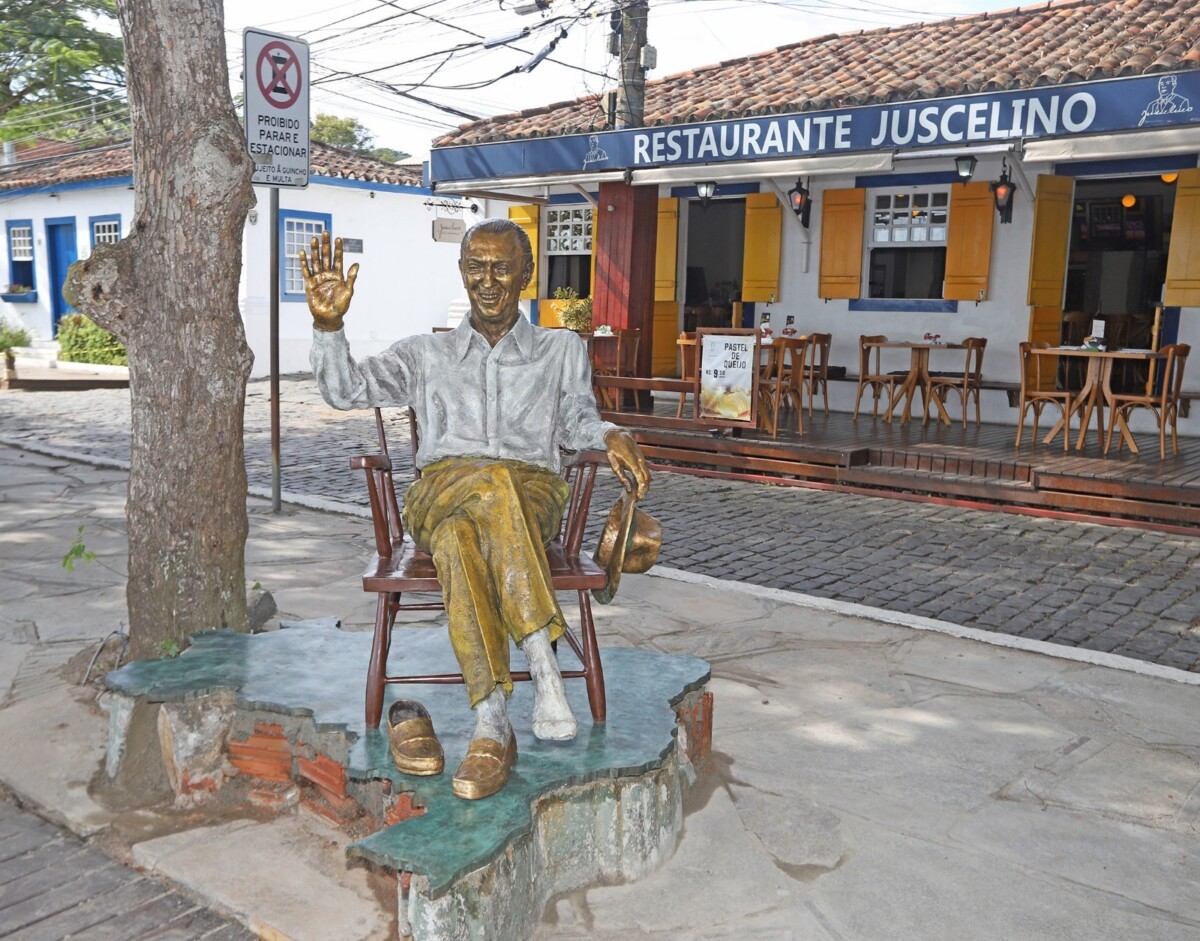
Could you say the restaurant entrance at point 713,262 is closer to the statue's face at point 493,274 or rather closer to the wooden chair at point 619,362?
the wooden chair at point 619,362

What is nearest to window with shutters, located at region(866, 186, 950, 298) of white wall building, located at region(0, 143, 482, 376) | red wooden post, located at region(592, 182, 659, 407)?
red wooden post, located at region(592, 182, 659, 407)

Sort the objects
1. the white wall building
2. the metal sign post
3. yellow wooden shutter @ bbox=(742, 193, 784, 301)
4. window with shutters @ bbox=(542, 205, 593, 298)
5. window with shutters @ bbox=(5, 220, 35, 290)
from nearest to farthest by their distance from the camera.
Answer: the metal sign post, yellow wooden shutter @ bbox=(742, 193, 784, 301), window with shutters @ bbox=(542, 205, 593, 298), the white wall building, window with shutters @ bbox=(5, 220, 35, 290)

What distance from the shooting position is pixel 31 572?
18.6ft

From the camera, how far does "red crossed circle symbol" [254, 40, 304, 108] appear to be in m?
6.14

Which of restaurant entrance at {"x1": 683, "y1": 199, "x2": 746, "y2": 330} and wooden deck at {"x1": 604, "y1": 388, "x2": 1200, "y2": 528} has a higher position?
restaurant entrance at {"x1": 683, "y1": 199, "x2": 746, "y2": 330}

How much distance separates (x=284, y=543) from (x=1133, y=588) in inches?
185

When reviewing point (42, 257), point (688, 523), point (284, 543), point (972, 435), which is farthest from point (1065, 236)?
point (42, 257)

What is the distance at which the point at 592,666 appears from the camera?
319 cm

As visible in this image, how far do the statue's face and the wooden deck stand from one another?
5.65 metres

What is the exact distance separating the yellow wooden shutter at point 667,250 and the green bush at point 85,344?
10.8 meters

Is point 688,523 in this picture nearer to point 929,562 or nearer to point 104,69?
point 929,562

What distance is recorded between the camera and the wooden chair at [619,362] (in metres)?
11.2

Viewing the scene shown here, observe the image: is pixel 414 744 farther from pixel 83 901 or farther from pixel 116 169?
pixel 116 169

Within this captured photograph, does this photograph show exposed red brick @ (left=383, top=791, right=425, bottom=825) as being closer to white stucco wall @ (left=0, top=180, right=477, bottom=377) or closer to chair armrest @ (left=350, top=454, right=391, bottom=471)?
chair armrest @ (left=350, top=454, right=391, bottom=471)
